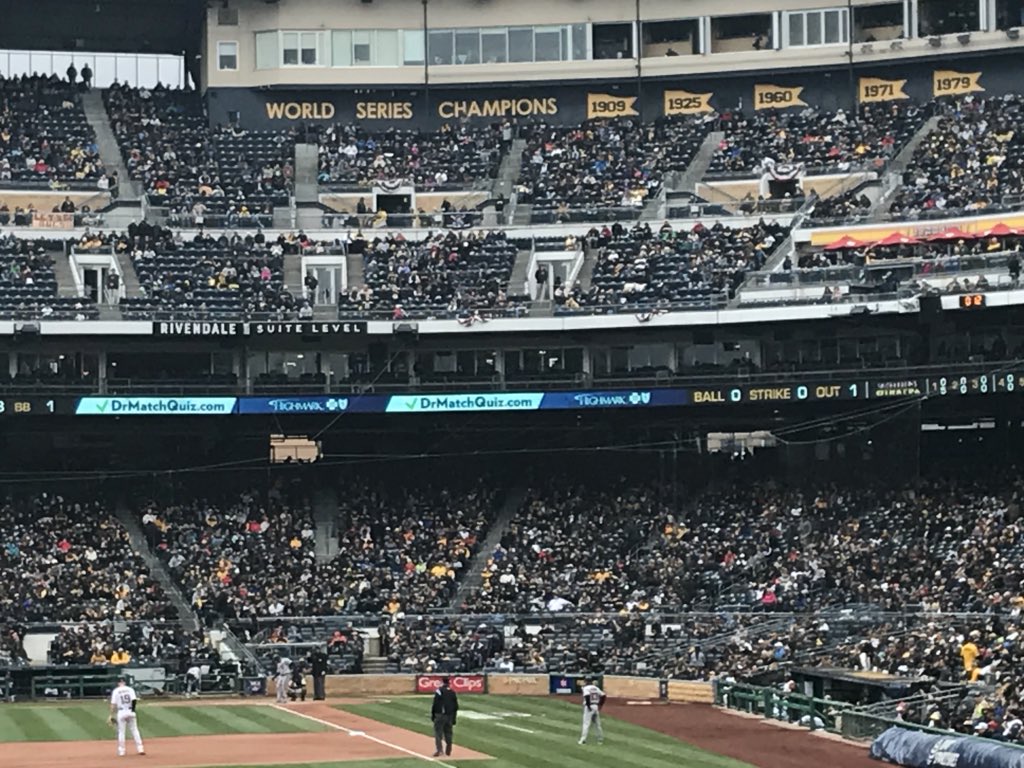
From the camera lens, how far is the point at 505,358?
62812mm

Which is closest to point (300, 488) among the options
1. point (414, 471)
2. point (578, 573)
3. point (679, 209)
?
point (414, 471)

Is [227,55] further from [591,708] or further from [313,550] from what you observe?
[591,708]

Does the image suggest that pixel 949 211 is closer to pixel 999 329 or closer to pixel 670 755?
pixel 999 329

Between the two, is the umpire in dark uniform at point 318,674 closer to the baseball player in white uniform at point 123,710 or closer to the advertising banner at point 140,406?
the advertising banner at point 140,406

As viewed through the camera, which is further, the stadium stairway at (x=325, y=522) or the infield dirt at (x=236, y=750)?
the stadium stairway at (x=325, y=522)

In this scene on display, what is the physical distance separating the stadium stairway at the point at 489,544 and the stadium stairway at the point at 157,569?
25.0ft

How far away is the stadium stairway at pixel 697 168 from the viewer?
6825 cm

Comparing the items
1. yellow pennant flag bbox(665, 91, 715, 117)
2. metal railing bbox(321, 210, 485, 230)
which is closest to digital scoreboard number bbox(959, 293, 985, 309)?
metal railing bbox(321, 210, 485, 230)

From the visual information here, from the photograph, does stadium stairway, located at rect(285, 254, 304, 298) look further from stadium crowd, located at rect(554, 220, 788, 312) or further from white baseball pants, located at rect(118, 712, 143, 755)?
white baseball pants, located at rect(118, 712, 143, 755)

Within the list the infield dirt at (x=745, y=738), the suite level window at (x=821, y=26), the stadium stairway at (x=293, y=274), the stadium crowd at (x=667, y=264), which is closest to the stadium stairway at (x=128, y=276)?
the stadium stairway at (x=293, y=274)

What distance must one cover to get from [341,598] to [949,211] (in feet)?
71.4

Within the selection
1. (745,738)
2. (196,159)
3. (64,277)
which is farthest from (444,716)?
(196,159)

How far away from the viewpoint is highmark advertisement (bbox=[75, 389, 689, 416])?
6056 cm

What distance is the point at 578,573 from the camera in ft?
196
